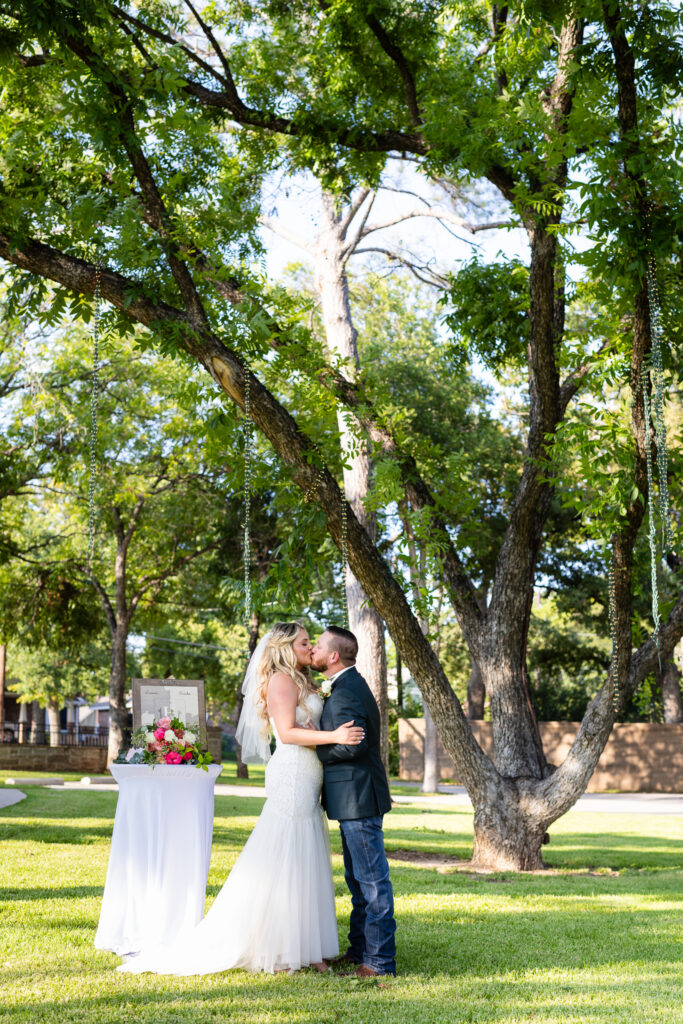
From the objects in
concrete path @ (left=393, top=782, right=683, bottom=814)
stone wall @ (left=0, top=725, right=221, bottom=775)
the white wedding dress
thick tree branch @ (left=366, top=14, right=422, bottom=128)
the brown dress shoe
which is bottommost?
concrete path @ (left=393, top=782, right=683, bottom=814)

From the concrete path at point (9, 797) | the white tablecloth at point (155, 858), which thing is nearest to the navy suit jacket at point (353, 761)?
the white tablecloth at point (155, 858)

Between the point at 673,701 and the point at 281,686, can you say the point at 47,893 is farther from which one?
the point at 673,701

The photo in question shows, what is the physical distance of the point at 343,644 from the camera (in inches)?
225

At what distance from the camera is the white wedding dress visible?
5340 mm

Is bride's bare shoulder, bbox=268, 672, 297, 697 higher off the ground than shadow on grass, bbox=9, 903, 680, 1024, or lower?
Result: higher

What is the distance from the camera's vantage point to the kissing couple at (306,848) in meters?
Answer: 5.36

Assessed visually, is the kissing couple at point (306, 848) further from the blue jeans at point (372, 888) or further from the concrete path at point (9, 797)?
the concrete path at point (9, 797)

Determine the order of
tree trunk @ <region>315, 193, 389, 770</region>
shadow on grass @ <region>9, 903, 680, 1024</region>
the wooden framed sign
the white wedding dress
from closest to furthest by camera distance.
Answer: shadow on grass @ <region>9, 903, 680, 1024</region> → the white wedding dress → the wooden framed sign → tree trunk @ <region>315, 193, 389, 770</region>

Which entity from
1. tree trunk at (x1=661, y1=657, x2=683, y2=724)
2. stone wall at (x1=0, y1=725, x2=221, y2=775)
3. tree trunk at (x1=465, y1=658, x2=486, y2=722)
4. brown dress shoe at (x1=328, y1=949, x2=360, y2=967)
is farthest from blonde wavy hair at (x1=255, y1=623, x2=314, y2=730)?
tree trunk at (x1=661, y1=657, x2=683, y2=724)

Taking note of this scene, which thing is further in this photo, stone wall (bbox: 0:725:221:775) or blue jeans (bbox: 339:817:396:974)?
stone wall (bbox: 0:725:221:775)

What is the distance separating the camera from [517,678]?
10734 millimetres

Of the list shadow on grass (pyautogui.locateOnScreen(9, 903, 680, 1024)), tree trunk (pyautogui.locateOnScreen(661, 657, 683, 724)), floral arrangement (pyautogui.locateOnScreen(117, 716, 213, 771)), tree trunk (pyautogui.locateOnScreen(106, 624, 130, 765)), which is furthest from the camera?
tree trunk (pyautogui.locateOnScreen(661, 657, 683, 724))

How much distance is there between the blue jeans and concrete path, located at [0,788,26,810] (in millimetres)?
11602

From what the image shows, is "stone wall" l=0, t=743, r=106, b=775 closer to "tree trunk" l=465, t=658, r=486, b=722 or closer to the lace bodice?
"tree trunk" l=465, t=658, r=486, b=722
